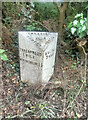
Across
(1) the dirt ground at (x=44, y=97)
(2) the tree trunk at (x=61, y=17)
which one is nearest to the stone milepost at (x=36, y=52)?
(1) the dirt ground at (x=44, y=97)

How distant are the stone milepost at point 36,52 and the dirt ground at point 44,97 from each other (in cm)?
26

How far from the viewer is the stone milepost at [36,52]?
74.9 inches

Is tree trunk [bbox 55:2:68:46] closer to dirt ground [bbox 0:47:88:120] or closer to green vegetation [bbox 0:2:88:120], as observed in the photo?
green vegetation [bbox 0:2:88:120]

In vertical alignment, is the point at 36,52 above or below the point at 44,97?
above

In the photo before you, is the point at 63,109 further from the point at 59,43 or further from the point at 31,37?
the point at 59,43

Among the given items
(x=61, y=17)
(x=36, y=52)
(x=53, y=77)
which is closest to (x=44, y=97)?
(x=53, y=77)

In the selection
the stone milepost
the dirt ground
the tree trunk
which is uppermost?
the tree trunk

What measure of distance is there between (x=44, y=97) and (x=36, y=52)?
90 centimetres

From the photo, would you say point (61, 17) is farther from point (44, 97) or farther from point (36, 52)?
point (44, 97)

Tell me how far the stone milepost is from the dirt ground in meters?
0.26

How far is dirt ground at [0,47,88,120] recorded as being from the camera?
1.86 meters

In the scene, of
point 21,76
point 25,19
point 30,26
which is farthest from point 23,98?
point 25,19

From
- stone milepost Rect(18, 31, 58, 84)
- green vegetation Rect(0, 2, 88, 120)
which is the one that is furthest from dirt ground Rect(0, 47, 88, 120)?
stone milepost Rect(18, 31, 58, 84)

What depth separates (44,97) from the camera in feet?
6.94
